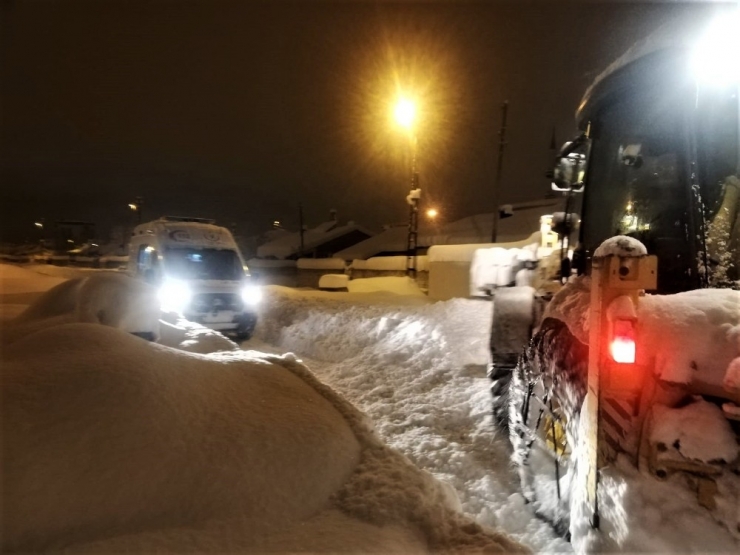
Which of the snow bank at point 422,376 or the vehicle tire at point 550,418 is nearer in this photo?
the vehicle tire at point 550,418

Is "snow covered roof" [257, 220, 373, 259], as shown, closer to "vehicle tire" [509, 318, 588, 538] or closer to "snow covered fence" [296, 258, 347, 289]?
"snow covered fence" [296, 258, 347, 289]

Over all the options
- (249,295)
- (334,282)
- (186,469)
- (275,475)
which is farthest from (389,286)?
(186,469)

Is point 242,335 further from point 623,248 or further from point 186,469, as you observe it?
point 623,248

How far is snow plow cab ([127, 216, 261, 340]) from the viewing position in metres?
10.9

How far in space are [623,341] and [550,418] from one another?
1.47 metres

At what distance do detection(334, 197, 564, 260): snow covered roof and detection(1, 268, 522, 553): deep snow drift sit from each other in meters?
24.1

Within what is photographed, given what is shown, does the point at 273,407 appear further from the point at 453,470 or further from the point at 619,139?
the point at 619,139

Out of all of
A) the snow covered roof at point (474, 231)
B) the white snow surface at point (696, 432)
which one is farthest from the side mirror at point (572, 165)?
the snow covered roof at point (474, 231)

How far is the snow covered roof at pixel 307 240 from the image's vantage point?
42.8m

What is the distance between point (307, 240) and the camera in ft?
144

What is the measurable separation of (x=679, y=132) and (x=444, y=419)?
13.2ft

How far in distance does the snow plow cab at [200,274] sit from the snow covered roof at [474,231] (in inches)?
678

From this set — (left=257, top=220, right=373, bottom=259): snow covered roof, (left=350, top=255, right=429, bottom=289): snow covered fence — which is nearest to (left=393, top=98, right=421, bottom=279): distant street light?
(left=350, top=255, right=429, bottom=289): snow covered fence

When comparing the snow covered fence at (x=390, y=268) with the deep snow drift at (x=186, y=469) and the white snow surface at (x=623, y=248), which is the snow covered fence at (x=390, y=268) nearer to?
the deep snow drift at (x=186, y=469)
